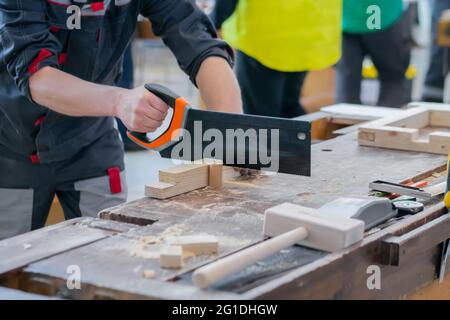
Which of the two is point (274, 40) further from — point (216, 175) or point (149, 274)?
point (149, 274)

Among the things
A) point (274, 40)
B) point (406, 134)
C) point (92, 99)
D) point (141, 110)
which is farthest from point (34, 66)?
point (274, 40)

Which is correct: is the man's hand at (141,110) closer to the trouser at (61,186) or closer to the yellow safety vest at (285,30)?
the trouser at (61,186)

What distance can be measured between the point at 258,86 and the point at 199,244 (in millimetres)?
2416

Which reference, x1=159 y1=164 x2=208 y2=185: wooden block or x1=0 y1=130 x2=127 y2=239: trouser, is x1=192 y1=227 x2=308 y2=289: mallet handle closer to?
x1=159 y1=164 x2=208 y2=185: wooden block

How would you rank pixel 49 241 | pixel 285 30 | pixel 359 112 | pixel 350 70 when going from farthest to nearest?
pixel 350 70 < pixel 285 30 < pixel 359 112 < pixel 49 241

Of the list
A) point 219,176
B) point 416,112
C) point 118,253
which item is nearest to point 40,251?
point 118,253

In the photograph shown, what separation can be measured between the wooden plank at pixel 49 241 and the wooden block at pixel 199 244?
21 centimetres

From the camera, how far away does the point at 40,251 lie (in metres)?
1.63

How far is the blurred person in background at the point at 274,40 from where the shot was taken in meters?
3.83

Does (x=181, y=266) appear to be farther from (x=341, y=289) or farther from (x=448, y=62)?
(x=448, y=62)

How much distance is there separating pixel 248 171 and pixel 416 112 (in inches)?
32.5

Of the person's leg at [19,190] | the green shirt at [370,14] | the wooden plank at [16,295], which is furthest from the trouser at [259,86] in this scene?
the wooden plank at [16,295]

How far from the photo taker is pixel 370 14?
4.40m

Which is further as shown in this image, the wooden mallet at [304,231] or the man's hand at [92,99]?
the man's hand at [92,99]
